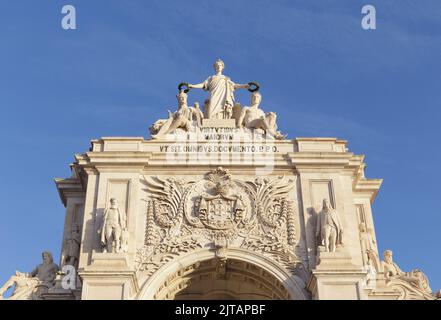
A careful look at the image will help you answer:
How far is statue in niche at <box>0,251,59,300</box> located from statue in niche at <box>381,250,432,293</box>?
10.9 metres

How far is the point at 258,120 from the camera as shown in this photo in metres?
23.3

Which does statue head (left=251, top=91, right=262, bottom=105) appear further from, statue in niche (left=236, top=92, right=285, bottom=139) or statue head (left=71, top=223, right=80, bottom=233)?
statue head (left=71, top=223, right=80, bottom=233)

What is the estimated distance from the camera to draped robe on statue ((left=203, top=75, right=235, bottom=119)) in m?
24.3

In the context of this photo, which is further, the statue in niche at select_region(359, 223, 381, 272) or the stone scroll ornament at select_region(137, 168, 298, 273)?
the statue in niche at select_region(359, 223, 381, 272)

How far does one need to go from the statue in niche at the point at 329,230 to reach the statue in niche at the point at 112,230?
20.3ft

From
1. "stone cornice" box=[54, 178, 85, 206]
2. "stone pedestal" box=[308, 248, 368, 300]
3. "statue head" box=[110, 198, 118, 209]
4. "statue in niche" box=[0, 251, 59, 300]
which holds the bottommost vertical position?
"stone pedestal" box=[308, 248, 368, 300]

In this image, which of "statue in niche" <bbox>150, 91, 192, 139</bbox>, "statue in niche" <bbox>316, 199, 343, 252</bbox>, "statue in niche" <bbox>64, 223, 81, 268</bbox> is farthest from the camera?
"statue in niche" <bbox>150, 91, 192, 139</bbox>

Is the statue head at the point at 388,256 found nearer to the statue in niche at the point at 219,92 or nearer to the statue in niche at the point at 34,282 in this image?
the statue in niche at the point at 219,92

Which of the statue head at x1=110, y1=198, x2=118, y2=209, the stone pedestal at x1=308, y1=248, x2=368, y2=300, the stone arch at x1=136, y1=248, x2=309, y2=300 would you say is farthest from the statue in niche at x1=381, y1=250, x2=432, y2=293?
the statue head at x1=110, y1=198, x2=118, y2=209

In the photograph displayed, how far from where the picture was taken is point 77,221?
22.2 metres

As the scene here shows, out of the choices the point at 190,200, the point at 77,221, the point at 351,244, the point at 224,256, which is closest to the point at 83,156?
the point at 77,221

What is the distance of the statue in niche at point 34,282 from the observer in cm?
2016
